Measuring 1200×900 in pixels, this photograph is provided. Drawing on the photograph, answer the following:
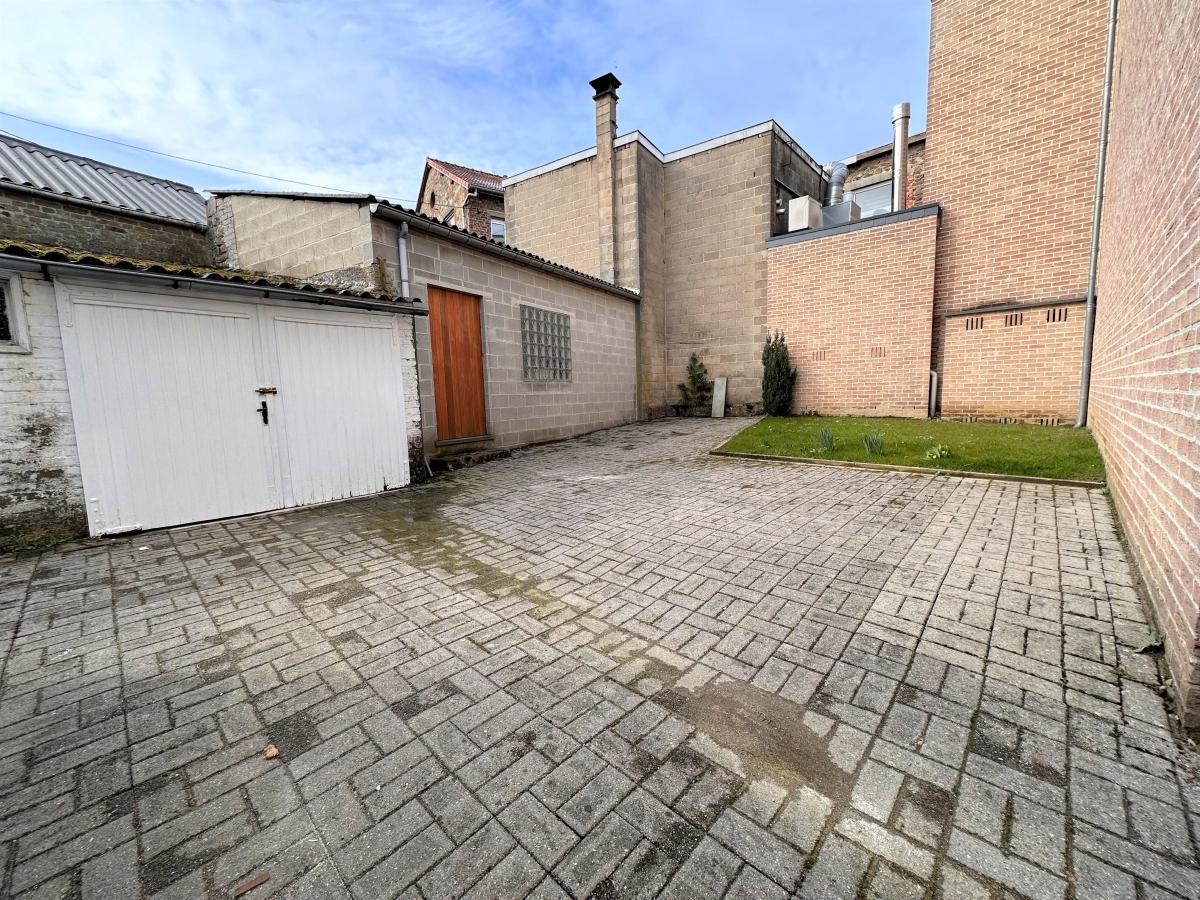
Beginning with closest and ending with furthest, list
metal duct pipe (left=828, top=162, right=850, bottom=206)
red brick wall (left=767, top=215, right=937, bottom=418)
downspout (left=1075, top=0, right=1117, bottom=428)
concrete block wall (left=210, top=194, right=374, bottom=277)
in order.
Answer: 1. concrete block wall (left=210, top=194, right=374, bottom=277)
2. downspout (left=1075, top=0, right=1117, bottom=428)
3. red brick wall (left=767, top=215, right=937, bottom=418)
4. metal duct pipe (left=828, top=162, right=850, bottom=206)

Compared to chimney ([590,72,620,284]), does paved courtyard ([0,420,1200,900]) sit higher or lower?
lower

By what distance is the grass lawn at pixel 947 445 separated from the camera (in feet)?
18.6

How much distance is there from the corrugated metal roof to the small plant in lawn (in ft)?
39.2

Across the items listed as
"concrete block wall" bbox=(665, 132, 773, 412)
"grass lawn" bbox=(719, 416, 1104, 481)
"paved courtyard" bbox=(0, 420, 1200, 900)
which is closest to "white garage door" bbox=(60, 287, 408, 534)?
"paved courtyard" bbox=(0, 420, 1200, 900)

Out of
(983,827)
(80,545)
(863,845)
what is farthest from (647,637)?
(80,545)

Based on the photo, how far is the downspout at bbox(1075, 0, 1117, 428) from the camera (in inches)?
300

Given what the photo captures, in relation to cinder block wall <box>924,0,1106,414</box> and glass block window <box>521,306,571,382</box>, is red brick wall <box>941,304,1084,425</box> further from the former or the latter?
glass block window <box>521,306,571,382</box>

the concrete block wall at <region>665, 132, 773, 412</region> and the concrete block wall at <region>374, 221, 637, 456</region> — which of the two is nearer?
the concrete block wall at <region>374, 221, 637, 456</region>

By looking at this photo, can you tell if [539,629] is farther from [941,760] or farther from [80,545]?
[80,545]

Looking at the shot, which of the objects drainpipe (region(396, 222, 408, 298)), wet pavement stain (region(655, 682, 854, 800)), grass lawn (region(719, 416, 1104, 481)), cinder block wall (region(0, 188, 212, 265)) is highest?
cinder block wall (region(0, 188, 212, 265))

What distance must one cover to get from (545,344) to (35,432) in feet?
22.8

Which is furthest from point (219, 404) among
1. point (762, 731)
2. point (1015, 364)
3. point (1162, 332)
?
point (1015, 364)

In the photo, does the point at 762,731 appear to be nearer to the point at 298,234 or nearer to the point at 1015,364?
the point at 298,234

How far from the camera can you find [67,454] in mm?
4047
